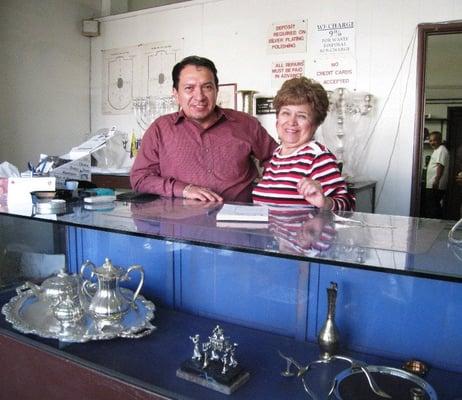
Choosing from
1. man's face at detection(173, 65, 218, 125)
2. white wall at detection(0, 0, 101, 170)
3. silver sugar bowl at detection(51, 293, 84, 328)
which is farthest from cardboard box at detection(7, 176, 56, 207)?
white wall at detection(0, 0, 101, 170)

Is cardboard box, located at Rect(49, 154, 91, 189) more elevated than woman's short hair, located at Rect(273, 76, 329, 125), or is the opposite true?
woman's short hair, located at Rect(273, 76, 329, 125)

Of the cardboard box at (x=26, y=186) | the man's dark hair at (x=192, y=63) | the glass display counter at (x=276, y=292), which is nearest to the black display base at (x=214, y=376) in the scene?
the glass display counter at (x=276, y=292)

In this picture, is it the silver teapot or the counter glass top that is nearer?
the counter glass top

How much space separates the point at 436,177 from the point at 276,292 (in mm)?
2931

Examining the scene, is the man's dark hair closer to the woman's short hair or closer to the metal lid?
the woman's short hair

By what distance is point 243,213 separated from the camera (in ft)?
4.29

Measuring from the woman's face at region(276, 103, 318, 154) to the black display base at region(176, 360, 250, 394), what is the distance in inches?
38.4

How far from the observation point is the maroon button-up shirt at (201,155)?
2084 millimetres

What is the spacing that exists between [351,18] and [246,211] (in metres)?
2.30

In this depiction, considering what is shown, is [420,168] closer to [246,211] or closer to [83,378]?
[246,211]

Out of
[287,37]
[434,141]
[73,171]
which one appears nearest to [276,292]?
[73,171]

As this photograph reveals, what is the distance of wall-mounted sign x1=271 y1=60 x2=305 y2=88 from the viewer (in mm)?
3383

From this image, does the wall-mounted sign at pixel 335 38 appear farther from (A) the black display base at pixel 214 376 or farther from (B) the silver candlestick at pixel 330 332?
(A) the black display base at pixel 214 376

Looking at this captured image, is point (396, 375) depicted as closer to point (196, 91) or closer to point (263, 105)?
point (196, 91)
